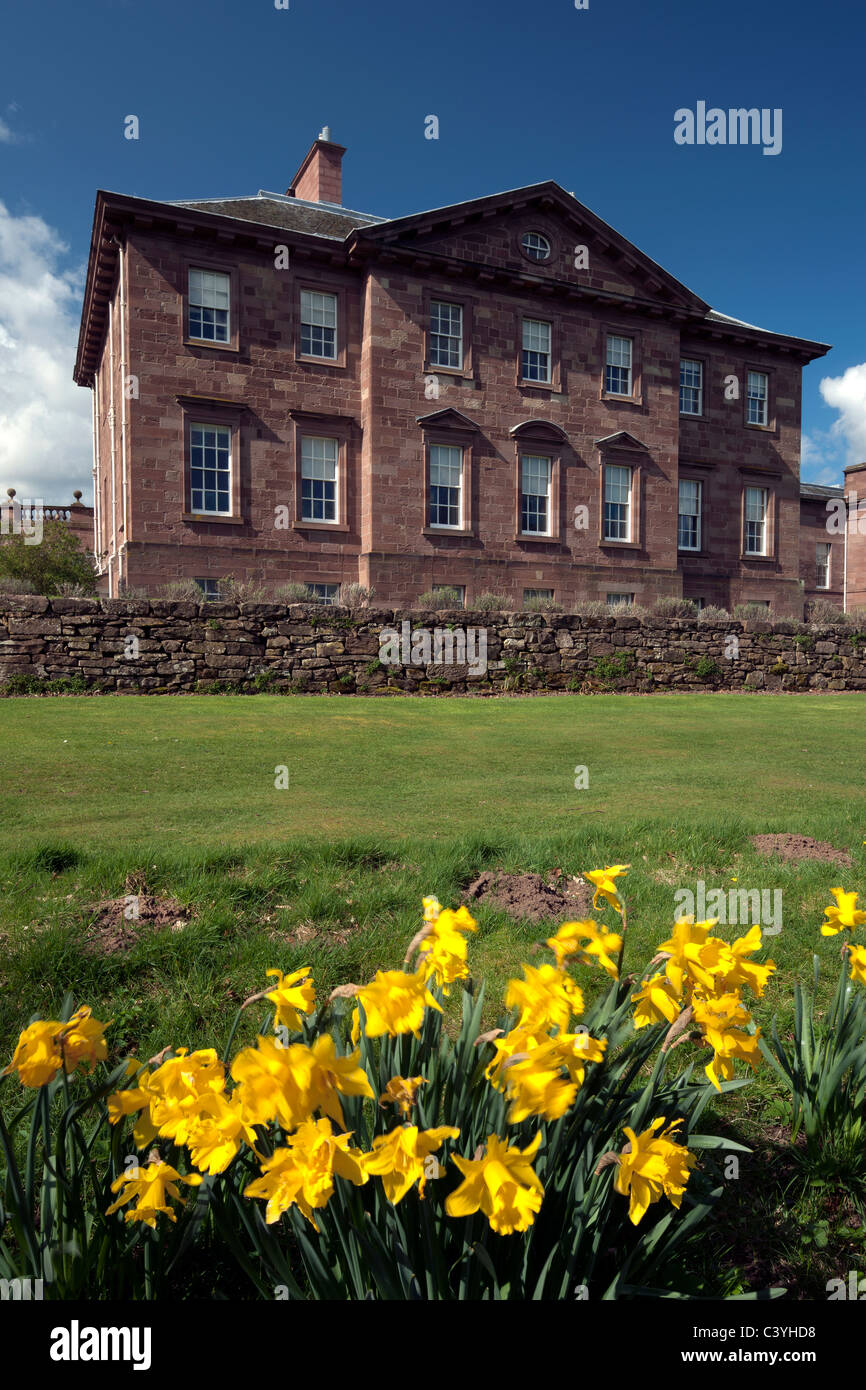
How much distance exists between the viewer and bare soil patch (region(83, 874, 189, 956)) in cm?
360

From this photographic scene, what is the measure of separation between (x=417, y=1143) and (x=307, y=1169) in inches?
7.2

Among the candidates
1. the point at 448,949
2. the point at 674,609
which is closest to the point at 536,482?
the point at 674,609

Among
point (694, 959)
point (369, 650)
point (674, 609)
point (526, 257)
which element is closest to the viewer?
point (694, 959)

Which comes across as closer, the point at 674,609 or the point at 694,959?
the point at 694,959

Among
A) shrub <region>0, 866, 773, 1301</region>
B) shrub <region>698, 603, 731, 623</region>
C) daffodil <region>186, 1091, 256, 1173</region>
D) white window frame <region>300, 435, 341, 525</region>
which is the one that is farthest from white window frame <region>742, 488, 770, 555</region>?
daffodil <region>186, 1091, 256, 1173</region>

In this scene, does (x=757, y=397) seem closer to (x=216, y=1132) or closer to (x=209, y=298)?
(x=209, y=298)

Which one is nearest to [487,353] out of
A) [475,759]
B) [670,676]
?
[670,676]

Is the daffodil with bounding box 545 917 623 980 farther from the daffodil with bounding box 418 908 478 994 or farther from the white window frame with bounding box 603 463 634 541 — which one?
the white window frame with bounding box 603 463 634 541

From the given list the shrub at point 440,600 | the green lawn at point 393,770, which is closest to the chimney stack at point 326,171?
the shrub at point 440,600

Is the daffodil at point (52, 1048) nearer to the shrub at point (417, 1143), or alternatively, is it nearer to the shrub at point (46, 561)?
the shrub at point (417, 1143)

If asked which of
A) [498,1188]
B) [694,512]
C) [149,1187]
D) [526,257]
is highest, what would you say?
[526,257]

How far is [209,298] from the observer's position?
22281 mm

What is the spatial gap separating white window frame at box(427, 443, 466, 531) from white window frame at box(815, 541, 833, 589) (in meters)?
24.2

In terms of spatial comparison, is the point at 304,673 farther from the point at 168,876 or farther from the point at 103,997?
the point at 103,997
